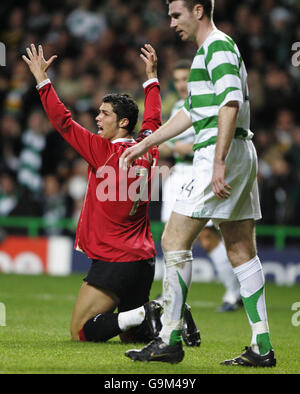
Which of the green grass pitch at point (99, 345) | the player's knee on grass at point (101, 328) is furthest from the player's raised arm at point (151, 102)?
the green grass pitch at point (99, 345)

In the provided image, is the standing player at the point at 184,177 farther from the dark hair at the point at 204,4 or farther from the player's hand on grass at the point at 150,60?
the dark hair at the point at 204,4

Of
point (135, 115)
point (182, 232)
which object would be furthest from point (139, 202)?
point (182, 232)

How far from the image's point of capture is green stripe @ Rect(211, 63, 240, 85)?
427cm

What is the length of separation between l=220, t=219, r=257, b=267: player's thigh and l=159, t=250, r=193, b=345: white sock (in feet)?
0.85

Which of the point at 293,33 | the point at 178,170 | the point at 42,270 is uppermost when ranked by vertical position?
the point at 293,33

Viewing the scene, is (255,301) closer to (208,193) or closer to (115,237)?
(208,193)

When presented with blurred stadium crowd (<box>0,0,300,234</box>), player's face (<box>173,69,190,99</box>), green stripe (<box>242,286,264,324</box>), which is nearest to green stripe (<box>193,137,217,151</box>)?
green stripe (<box>242,286,264,324</box>)

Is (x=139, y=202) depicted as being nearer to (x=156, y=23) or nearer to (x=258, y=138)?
(x=258, y=138)

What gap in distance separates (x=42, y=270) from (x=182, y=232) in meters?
8.04

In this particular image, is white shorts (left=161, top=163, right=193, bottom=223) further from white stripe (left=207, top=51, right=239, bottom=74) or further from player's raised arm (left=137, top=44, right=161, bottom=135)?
white stripe (left=207, top=51, right=239, bottom=74)

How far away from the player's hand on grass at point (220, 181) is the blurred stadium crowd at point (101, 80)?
725 centimetres

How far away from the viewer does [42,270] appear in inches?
481

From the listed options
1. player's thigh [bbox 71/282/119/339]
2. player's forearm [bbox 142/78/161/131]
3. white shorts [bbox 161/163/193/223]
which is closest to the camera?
player's thigh [bbox 71/282/119/339]

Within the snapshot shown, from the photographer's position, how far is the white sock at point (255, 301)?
4.56m
